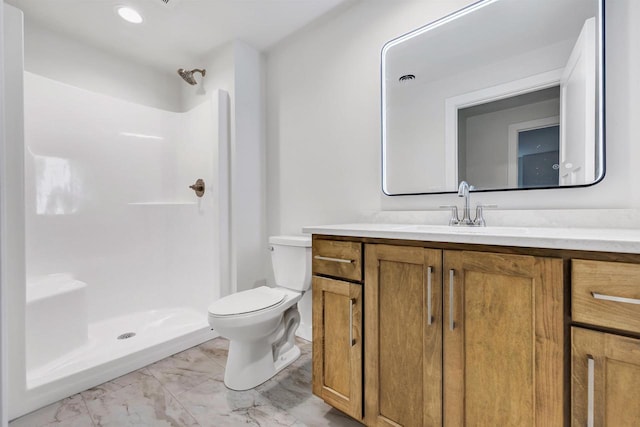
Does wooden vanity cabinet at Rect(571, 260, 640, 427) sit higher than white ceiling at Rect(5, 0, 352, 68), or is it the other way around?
white ceiling at Rect(5, 0, 352, 68)

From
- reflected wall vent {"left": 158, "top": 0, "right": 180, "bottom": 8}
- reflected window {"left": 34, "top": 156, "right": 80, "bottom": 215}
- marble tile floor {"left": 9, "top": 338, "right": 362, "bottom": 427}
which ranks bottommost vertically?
marble tile floor {"left": 9, "top": 338, "right": 362, "bottom": 427}

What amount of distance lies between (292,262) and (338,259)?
26.1 inches

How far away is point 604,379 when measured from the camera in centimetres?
72

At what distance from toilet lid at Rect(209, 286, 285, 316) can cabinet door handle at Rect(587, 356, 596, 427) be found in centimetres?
128

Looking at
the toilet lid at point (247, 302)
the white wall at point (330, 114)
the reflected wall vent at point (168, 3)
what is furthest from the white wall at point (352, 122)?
the reflected wall vent at point (168, 3)

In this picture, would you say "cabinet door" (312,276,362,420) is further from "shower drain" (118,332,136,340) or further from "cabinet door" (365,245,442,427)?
"shower drain" (118,332,136,340)

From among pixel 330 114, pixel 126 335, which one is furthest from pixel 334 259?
pixel 126 335

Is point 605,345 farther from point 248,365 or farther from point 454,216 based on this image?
point 248,365

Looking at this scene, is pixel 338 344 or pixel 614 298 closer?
pixel 614 298

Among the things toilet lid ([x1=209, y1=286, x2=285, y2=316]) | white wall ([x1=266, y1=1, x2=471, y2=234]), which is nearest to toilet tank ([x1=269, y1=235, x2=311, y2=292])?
toilet lid ([x1=209, y1=286, x2=285, y2=316])

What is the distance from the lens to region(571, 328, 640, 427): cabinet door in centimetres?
69

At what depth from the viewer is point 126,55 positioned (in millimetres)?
2477

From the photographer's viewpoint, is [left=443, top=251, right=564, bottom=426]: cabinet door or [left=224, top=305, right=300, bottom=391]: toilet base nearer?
[left=443, top=251, right=564, bottom=426]: cabinet door

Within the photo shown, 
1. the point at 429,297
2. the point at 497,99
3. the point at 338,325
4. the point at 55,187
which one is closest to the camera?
the point at 429,297
